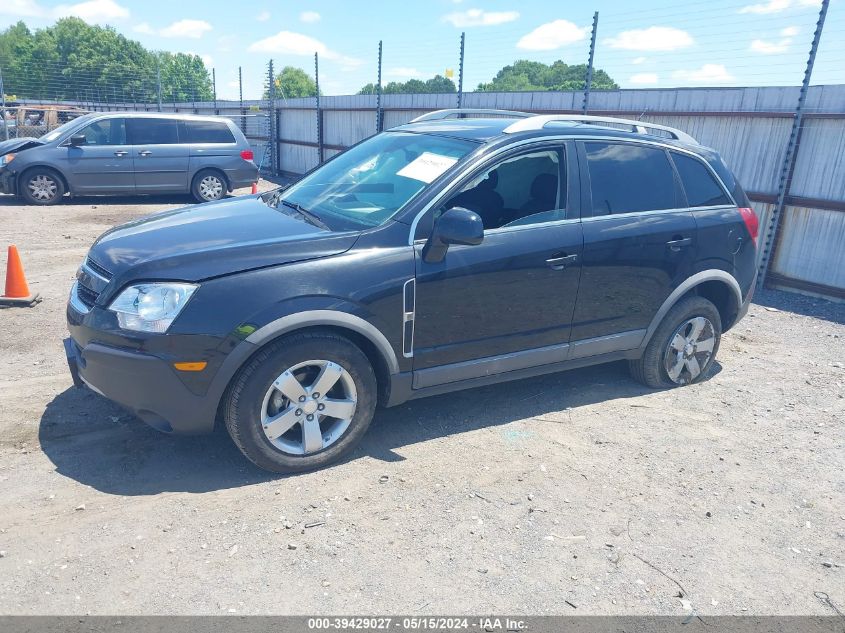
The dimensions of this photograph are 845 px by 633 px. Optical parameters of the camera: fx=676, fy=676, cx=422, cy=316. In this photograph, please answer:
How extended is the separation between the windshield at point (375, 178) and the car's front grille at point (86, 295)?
1.35m

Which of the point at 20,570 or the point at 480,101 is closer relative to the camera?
the point at 20,570

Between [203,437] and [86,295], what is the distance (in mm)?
1061

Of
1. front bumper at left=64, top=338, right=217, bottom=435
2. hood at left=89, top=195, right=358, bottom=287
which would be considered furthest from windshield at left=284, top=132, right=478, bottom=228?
front bumper at left=64, top=338, right=217, bottom=435

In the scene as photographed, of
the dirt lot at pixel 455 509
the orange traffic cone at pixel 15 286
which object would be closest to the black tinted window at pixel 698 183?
the dirt lot at pixel 455 509

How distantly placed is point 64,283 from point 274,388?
15.9 feet

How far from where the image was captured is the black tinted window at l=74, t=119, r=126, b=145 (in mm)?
12539

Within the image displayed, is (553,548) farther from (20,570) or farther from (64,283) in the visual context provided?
(64,283)

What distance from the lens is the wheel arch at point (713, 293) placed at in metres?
4.89

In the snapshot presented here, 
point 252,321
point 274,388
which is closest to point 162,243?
point 252,321

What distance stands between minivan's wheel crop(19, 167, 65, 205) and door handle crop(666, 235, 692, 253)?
11.6 m

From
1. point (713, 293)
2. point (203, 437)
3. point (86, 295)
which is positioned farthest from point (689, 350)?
point (86, 295)

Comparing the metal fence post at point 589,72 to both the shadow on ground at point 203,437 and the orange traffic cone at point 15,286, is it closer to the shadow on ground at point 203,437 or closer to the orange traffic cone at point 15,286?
the shadow on ground at point 203,437

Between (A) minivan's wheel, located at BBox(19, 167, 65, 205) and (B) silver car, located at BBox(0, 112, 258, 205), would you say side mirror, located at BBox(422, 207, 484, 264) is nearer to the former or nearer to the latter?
(B) silver car, located at BBox(0, 112, 258, 205)

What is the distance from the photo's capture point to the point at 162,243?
372cm
